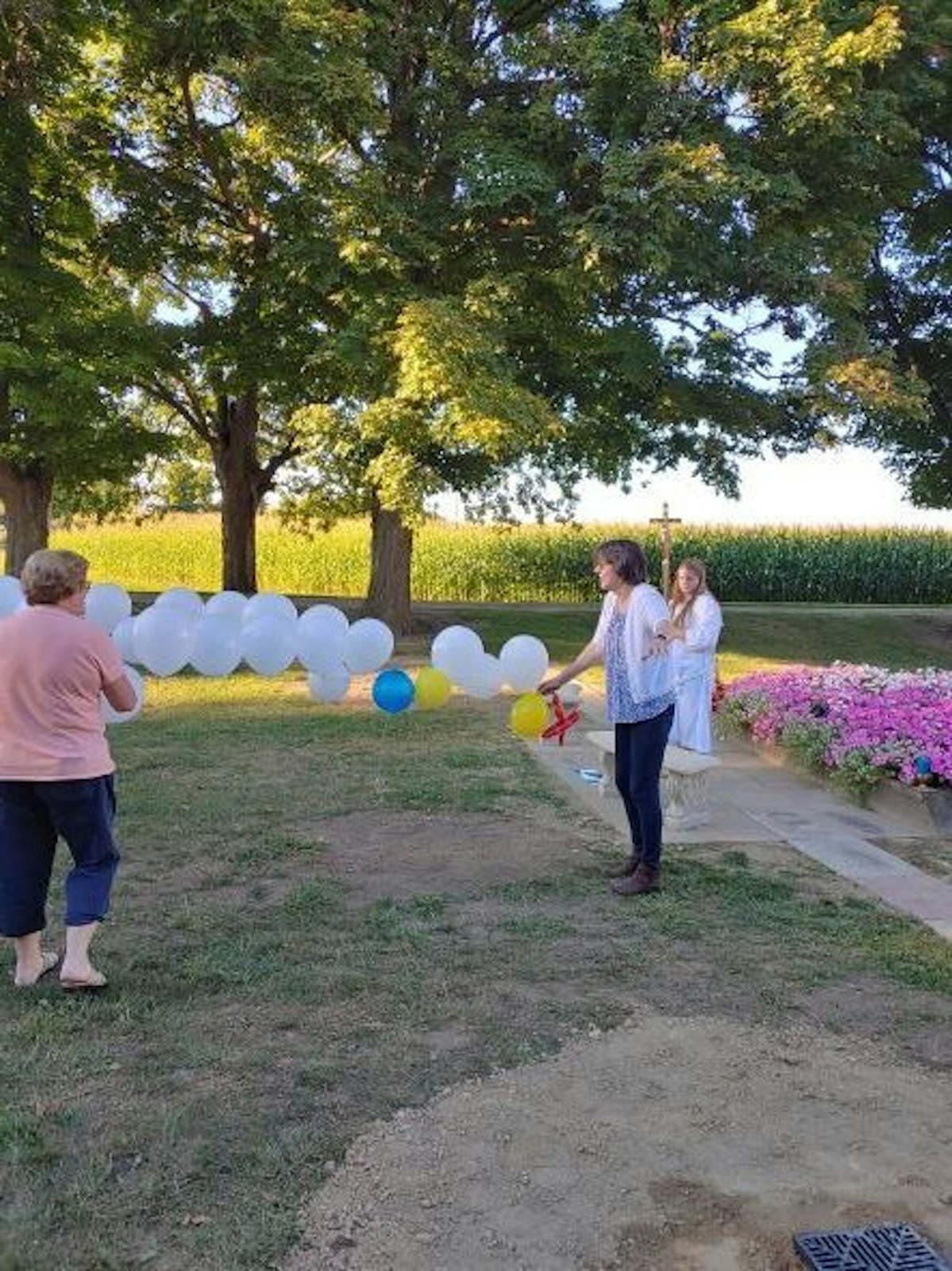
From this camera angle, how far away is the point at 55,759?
4.41m

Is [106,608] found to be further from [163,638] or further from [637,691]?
[637,691]

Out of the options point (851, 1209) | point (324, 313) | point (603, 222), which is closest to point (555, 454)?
point (324, 313)

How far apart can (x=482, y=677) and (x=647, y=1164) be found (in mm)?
8096

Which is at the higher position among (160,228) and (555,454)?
(160,228)

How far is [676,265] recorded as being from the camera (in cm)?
1570

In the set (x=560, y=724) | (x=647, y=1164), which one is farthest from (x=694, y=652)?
(x=647, y=1164)

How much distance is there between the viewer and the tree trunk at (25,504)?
841 inches

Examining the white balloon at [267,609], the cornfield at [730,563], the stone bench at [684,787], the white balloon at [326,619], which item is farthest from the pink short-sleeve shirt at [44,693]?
the cornfield at [730,563]

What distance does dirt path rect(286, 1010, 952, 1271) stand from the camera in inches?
115

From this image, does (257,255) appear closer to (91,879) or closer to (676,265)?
(676,265)

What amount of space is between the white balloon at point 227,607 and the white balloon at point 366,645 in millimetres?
1020

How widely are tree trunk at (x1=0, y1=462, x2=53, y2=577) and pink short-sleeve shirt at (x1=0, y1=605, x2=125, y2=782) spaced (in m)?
17.9

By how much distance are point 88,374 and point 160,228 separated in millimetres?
5065

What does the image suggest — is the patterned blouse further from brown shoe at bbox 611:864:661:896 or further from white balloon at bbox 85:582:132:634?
white balloon at bbox 85:582:132:634
